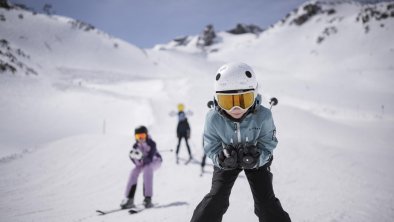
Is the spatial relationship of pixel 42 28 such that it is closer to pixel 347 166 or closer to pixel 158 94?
pixel 158 94

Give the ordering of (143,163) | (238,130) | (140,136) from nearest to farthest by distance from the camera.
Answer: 1. (238,130)
2. (140,136)
3. (143,163)

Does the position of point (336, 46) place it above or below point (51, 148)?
above

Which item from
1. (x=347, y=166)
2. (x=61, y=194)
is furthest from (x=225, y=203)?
(x=347, y=166)

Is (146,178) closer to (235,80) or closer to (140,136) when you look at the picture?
(140,136)

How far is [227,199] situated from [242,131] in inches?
31.3

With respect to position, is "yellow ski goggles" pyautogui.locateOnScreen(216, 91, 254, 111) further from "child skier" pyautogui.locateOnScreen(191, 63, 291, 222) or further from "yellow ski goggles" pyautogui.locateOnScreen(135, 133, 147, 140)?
"yellow ski goggles" pyautogui.locateOnScreen(135, 133, 147, 140)

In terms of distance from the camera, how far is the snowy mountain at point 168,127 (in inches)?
207

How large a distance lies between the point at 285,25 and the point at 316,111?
5517cm

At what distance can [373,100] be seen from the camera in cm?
2105

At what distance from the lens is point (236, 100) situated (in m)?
2.78

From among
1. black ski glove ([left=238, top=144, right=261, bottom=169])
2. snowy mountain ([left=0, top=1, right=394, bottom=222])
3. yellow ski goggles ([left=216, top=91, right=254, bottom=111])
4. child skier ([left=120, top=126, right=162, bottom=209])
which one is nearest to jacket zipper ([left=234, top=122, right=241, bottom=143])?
yellow ski goggles ([left=216, top=91, right=254, bottom=111])

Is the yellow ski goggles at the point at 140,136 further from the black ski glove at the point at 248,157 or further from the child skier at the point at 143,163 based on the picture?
the black ski glove at the point at 248,157

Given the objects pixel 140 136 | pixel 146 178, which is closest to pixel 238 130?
pixel 140 136

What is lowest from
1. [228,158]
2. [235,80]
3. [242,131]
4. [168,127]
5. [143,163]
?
[143,163]
